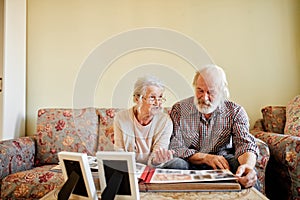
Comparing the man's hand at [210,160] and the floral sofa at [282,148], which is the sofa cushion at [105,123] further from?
the floral sofa at [282,148]

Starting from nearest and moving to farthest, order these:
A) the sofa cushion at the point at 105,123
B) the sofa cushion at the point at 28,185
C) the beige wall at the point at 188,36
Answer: the sofa cushion at the point at 28,185 < the sofa cushion at the point at 105,123 < the beige wall at the point at 188,36

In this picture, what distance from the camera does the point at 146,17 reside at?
2.27 m

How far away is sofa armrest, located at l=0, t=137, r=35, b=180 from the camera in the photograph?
1.62 meters

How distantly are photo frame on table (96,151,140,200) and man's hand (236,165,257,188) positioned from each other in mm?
354

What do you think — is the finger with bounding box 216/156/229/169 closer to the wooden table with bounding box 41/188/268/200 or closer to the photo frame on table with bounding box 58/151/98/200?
the wooden table with bounding box 41/188/268/200

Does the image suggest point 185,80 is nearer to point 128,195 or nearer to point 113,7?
point 128,195

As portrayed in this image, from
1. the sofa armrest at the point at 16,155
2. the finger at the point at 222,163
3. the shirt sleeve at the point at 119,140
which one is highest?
the shirt sleeve at the point at 119,140

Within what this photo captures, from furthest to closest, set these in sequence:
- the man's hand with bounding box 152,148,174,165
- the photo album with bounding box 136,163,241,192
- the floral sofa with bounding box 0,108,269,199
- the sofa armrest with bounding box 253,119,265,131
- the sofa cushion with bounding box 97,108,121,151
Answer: the sofa armrest with bounding box 253,119,265,131 < the sofa cushion with bounding box 97,108,121,151 < the floral sofa with bounding box 0,108,269,199 < the man's hand with bounding box 152,148,174,165 < the photo album with bounding box 136,163,241,192

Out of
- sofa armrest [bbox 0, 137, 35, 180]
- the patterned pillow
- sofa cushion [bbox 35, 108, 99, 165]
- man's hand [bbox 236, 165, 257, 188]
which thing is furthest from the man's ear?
the patterned pillow

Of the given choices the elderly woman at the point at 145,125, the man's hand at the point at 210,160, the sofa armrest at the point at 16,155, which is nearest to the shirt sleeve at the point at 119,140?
the elderly woman at the point at 145,125

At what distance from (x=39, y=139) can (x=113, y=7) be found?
1129 mm

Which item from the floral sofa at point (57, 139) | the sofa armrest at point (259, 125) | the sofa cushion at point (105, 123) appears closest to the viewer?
the floral sofa at point (57, 139)

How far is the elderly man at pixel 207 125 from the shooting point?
1331 mm

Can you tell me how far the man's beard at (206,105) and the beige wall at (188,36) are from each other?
35.4 inches
